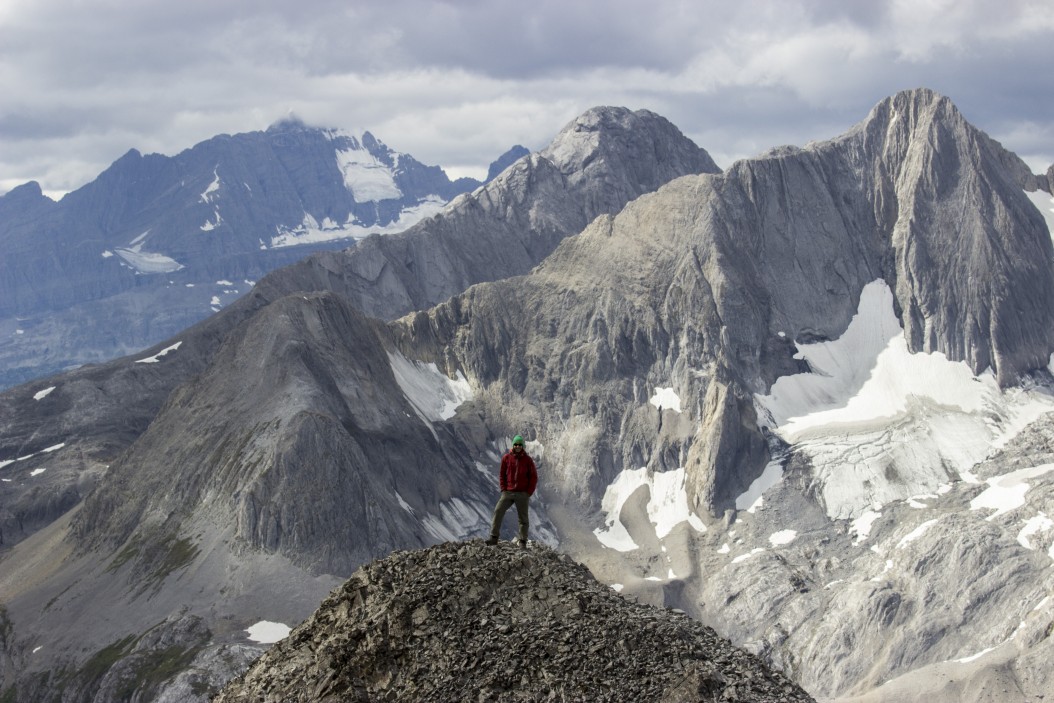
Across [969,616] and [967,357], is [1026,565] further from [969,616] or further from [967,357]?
[967,357]

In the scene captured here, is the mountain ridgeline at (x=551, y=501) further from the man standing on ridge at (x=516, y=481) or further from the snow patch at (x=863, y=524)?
the man standing on ridge at (x=516, y=481)

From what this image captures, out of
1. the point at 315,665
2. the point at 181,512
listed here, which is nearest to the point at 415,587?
the point at 315,665

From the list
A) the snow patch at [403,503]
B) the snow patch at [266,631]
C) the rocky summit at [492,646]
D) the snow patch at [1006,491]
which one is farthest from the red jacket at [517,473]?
the snow patch at [1006,491]

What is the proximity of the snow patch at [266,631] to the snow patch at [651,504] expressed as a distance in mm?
58150

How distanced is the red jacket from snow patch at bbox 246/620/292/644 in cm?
8039

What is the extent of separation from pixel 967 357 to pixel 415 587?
6872 inches

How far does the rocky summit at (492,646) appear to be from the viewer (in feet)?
111

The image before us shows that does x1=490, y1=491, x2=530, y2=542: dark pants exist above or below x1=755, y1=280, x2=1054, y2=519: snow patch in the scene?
above

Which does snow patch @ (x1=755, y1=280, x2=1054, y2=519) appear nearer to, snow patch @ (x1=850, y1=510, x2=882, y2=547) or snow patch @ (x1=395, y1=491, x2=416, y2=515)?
snow patch @ (x1=850, y1=510, x2=882, y2=547)

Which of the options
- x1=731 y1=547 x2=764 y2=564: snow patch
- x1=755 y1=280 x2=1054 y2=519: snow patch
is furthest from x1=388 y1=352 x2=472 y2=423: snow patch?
x1=731 y1=547 x2=764 y2=564: snow patch

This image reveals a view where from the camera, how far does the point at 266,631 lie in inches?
4636

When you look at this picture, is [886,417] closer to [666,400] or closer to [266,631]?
[666,400]

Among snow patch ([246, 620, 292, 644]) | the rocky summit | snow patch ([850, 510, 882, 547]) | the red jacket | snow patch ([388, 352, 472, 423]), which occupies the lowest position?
snow patch ([850, 510, 882, 547])

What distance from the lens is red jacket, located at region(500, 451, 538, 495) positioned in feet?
133
